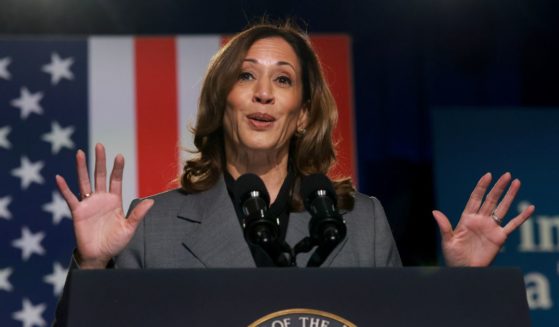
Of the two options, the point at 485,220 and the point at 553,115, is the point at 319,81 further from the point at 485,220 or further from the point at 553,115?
the point at 553,115

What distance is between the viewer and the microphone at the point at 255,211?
1790 mm

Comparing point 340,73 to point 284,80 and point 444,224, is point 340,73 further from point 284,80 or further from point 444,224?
point 444,224

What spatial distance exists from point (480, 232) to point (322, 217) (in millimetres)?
395

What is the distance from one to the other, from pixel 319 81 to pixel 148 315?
111 cm

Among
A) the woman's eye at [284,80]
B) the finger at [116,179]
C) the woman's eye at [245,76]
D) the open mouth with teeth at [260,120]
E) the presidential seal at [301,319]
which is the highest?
the woman's eye at [245,76]

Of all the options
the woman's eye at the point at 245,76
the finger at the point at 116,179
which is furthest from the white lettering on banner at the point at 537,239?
the finger at the point at 116,179

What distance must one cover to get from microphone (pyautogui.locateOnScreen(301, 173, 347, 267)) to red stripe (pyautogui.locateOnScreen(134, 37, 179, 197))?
2.11m

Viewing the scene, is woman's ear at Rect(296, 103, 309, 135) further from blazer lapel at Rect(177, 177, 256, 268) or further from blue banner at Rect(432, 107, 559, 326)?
blue banner at Rect(432, 107, 559, 326)

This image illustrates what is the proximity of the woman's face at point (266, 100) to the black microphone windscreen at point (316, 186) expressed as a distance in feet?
1.31

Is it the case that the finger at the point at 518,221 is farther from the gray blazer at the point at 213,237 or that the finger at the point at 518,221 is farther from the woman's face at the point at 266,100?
the woman's face at the point at 266,100

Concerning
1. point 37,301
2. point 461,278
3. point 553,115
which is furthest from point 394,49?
point 461,278

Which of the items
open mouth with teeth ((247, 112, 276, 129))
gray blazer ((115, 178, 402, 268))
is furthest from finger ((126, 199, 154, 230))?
open mouth with teeth ((247, 112, 276, 129))

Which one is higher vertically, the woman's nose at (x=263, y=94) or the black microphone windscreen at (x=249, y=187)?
the woman's nose at (x=263, y=94)

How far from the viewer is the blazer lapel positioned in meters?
2.16
